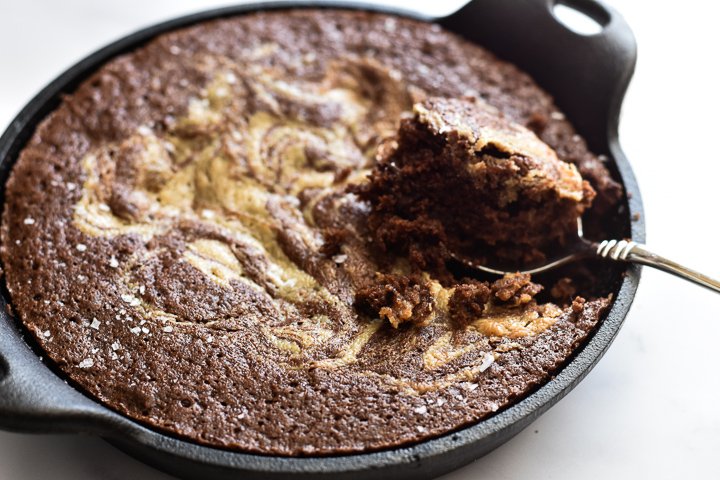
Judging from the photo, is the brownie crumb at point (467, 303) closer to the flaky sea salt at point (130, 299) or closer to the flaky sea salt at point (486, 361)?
the flaky sea salt at point (486, 361)

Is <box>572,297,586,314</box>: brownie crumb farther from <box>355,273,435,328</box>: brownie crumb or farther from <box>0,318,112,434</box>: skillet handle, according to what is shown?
<box>0,318,112,434</box>: skillet handle

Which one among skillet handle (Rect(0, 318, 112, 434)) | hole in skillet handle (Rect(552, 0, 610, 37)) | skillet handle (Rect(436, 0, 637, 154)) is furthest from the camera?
hole in skillet handle (Rect(552, 0, 610, 37))

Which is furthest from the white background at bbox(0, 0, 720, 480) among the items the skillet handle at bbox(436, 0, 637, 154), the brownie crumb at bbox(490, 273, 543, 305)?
the skillet handle at bbox(436, 0, 637, 154)

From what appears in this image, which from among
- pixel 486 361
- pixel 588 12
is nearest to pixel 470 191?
pixel 486 361

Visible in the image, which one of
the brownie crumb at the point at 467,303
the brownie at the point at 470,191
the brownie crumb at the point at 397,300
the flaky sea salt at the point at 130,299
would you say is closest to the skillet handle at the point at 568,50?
the brownie at the point at 470,191

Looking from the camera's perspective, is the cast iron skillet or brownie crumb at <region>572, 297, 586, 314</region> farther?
brownie crumb at <region>572, 297, 586, 314</region>

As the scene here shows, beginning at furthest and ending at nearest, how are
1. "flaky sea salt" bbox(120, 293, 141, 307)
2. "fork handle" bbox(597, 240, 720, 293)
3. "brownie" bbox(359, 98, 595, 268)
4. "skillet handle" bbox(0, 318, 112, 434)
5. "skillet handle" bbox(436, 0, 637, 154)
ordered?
"skillet handle" bbox(436, 0, 637, 154) < "brownie" bbox(359, 98, 595, 268) < "flaky sea salt" bbox(120, 293, 141, 307) < "fork handle" bbox(597, 240, 720, 293) < "skillet handle" bbox(0, 318, 112, 434)
